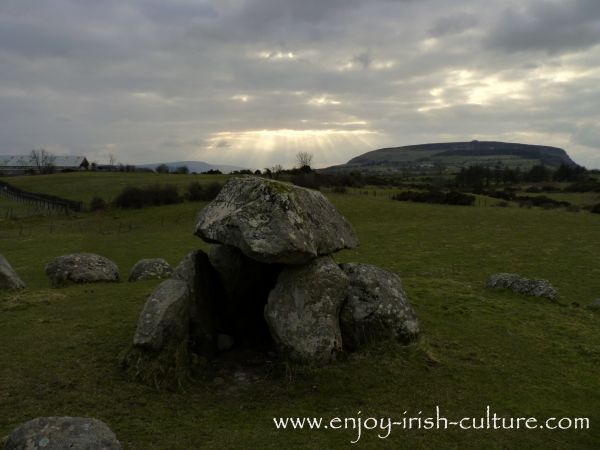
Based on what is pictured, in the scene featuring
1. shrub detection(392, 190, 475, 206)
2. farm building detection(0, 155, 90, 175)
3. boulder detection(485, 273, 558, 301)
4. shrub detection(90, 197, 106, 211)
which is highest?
farm building detection(0, 155, 90, 175)

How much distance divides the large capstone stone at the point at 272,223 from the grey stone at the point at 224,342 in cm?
258

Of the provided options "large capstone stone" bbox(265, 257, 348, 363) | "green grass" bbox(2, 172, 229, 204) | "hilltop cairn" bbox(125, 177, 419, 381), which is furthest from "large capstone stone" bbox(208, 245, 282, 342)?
"green grass" bbox(2, 172, 229, 204)

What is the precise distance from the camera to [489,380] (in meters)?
10.4

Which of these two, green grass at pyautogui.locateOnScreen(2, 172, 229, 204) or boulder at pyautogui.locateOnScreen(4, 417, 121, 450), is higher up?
green grass at pyautogui.locateOnScreen(2, 172, 229, 204)

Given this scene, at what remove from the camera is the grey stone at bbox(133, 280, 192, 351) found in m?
10.2

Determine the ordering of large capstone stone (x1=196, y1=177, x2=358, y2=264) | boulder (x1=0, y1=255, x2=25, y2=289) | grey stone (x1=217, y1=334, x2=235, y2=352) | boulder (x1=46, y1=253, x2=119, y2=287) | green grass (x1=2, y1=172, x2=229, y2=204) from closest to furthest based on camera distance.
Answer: large capstone stone (x1=196, y1=177, x2=358, y2=264)
grey stone (x1=217, y1=334, x2=235, y2=352)
boulder (x1=0, y1=255, x2=25, y2=289)
boulder (x1=46, y1=253, x2=119, y2=287)
green grass (x1=2, y1=172, x2=229, y2=204)

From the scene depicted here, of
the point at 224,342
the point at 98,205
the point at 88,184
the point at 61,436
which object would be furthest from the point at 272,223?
the point at 88,184

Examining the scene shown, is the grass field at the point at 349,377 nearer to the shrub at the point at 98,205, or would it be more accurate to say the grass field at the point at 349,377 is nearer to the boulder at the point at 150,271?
the boulder at the point at 150,271

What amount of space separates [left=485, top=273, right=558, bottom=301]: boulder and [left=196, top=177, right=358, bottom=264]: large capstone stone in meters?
9.31

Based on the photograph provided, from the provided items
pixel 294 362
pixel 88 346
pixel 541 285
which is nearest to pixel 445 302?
pixel 541 285

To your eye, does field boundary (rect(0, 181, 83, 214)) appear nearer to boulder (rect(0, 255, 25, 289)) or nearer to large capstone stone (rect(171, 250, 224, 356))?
boulder (rect(0, 255, 25, 289))

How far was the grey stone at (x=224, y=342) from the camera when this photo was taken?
12.0 m

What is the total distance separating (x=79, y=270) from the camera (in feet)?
65.1

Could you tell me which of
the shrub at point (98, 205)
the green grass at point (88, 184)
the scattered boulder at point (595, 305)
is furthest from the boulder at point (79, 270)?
the green grass at point (88, 184)
